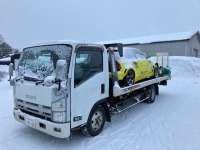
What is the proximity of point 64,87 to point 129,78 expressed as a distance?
309cm

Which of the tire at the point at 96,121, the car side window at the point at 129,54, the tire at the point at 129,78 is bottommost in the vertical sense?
the tire at the point at 96,121

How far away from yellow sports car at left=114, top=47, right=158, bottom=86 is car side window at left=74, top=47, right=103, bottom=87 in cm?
128

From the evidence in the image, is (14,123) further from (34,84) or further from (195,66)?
(195,66)

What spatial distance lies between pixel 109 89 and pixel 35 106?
1.95 m

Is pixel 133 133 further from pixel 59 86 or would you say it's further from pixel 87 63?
pixel 59 86

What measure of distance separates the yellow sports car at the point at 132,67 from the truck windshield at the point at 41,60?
2.28 m

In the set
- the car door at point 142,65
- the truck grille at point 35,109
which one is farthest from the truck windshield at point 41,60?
the car door at point 142,65

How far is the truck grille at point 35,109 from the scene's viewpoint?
4.10 m

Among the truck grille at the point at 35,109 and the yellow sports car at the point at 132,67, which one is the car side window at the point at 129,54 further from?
the truck grille at the point at 35,109

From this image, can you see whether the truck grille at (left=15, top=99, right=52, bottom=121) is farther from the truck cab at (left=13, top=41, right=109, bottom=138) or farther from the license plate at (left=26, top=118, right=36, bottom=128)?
the license plate at (left=26, top=118, right=36, bottom=128)

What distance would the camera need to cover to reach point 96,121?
489cm

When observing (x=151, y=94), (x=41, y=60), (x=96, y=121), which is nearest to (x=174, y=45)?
(x=151, y=94)

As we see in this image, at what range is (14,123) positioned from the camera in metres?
5.78

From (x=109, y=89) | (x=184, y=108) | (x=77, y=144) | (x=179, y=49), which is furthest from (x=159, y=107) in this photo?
(x=179, y=49)
